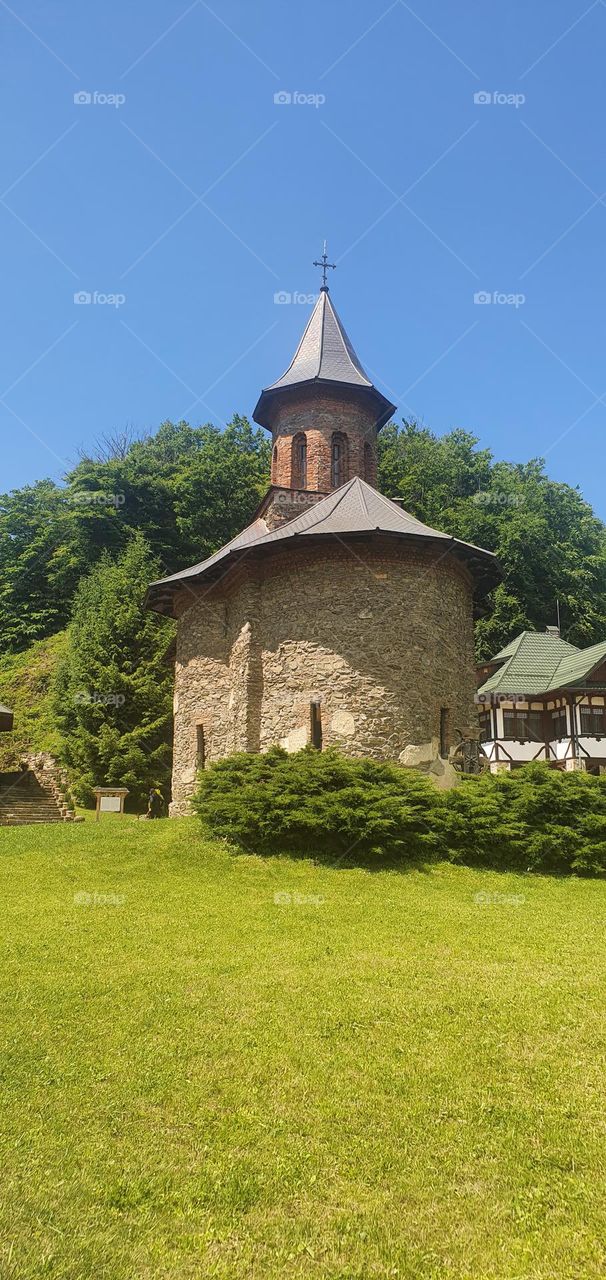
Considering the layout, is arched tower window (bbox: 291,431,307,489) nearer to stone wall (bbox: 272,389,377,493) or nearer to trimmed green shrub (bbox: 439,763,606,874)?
stone wall (bbox: 272,389,377,493)

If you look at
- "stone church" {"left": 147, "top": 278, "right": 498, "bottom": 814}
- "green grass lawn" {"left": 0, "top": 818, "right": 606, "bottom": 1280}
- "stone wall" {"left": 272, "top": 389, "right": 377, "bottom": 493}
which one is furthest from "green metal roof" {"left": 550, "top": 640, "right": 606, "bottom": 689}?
"green grass lawn" {"left": 0, "top": 818, "right": 606, "bottom": 1280}

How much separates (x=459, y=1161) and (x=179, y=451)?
46579mm

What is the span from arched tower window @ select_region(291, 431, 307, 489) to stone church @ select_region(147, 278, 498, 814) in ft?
12.8

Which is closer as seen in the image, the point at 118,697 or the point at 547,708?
the point at 547,708

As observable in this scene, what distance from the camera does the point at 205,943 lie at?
27.3ft

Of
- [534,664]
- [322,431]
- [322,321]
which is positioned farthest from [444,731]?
[322,321]

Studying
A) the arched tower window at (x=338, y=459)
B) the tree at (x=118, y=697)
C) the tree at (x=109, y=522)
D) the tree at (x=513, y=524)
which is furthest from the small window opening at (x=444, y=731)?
the tree at (x=109, y=522)

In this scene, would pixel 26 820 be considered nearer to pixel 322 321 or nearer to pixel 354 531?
pixel 354 531

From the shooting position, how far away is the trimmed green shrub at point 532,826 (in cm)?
1266

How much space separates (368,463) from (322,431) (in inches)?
67.9

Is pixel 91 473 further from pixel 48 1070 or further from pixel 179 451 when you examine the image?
pixel 48 1070

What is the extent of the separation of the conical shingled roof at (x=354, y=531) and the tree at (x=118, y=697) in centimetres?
754

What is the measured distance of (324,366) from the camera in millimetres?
23594

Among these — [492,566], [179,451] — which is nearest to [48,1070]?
[492,566]
